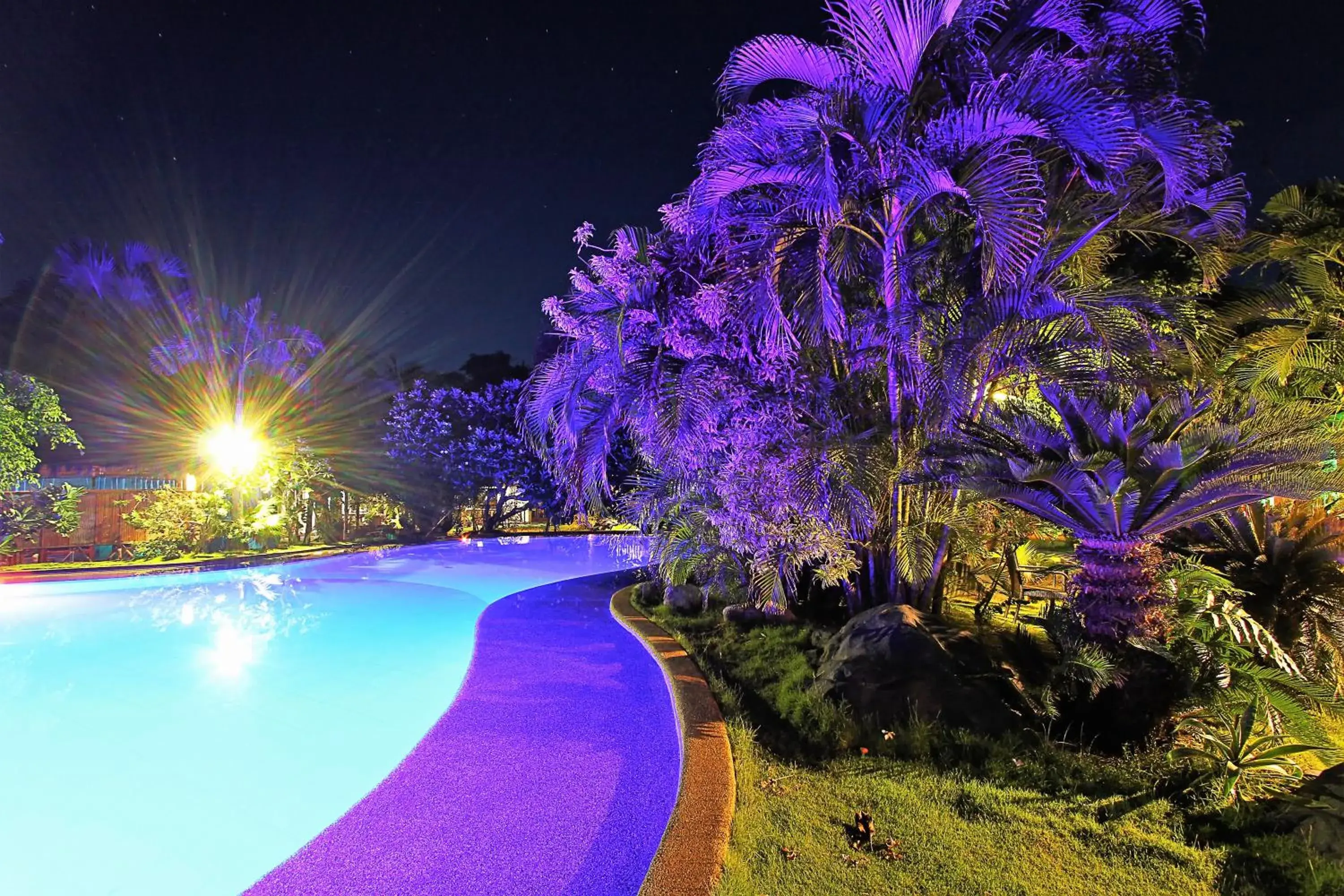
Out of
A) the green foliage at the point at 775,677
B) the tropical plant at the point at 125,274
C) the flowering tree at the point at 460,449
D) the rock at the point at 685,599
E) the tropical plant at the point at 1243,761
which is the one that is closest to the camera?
the tropical plant at the point at 1243,761

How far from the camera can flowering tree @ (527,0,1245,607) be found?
549 centimetres

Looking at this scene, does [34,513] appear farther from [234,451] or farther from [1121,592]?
[1121,592]

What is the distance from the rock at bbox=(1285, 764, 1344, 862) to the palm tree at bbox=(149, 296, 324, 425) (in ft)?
70.4

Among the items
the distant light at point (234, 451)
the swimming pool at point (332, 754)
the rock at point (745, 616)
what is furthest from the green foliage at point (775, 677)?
the distant light at point (234, 451)

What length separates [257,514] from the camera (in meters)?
17.1

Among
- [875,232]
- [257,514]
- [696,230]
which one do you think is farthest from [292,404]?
[875,232]

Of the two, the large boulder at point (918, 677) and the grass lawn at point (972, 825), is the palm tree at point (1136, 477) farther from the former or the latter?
the grass lawn at point (972, 825)

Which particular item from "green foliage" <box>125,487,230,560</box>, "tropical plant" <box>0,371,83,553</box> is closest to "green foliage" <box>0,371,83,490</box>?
"tropical plant" <box>0,371,83,553</box>

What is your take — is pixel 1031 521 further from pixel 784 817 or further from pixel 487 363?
pixel 487 363

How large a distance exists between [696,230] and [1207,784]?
Answer: 19.0 ft

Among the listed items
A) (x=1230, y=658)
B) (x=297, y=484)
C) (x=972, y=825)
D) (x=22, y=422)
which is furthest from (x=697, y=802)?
(x=297, y=484)

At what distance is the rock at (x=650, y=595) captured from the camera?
10.4m

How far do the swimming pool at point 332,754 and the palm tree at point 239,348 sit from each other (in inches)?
496

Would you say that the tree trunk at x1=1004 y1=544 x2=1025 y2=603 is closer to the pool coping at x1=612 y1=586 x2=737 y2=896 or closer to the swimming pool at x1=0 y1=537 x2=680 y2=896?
the pool coping at x1=612 y1=586 x2=737 y2=896
